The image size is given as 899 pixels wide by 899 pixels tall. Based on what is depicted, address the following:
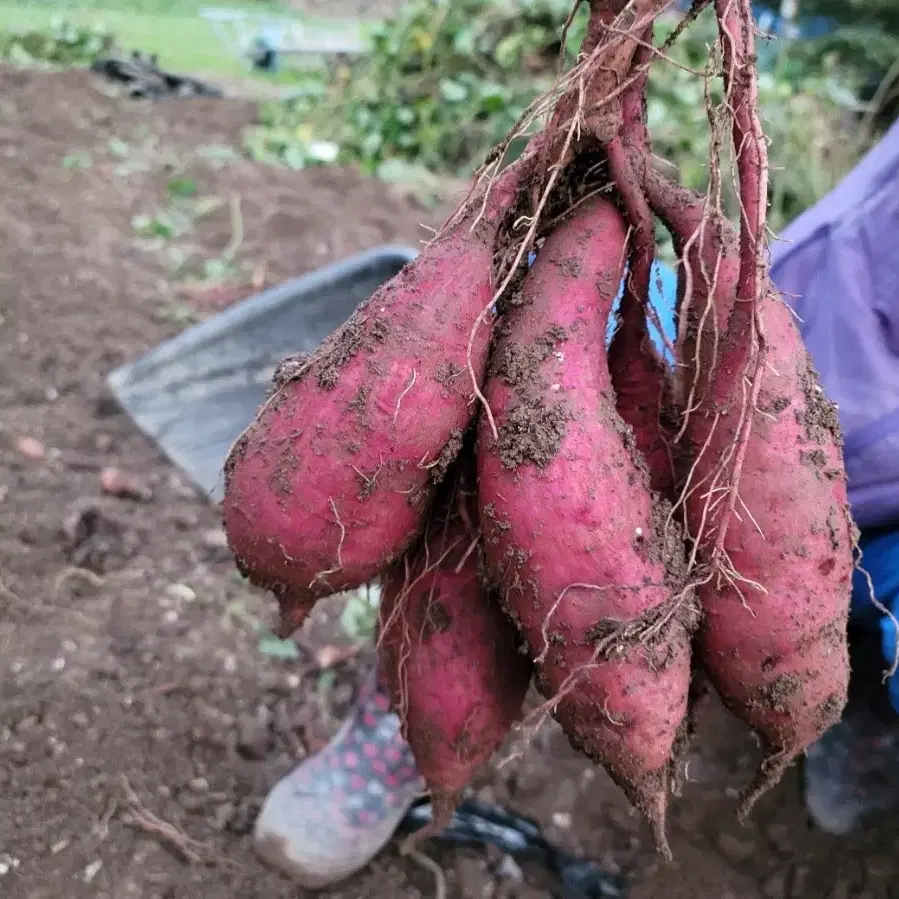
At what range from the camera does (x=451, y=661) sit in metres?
0.83

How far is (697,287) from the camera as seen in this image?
2.45ft

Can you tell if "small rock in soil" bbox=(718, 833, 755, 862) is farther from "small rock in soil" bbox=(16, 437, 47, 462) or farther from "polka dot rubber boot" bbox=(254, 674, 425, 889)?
"small rock in soil" bbox=(16, 437, 47, 462)

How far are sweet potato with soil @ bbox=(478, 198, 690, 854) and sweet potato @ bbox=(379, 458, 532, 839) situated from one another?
126 millimetres

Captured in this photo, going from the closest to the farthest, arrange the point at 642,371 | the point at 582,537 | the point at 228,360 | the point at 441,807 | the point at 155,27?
the point at 582,537
the point at 642,371
the point at 441,807
the point at 228,360
the point at 155,27

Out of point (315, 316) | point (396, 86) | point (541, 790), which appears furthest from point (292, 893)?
point (396, 86)

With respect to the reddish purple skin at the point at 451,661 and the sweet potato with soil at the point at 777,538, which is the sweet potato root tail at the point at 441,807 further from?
the sweet potato with soil at the point at 777,538

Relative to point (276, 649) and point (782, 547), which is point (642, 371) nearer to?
point (782, 547)

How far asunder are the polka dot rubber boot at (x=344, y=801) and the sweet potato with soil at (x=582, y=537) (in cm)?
43

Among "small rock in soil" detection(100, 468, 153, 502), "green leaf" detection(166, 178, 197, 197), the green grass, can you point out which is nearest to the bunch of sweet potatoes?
"small rock in soil" detection(100, 468, 153, 502)

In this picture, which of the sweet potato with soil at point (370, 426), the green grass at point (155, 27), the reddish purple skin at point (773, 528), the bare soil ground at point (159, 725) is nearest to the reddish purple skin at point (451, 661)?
the sweet potato with soil at point (370, 426)

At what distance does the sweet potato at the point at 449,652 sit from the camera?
0.82 m

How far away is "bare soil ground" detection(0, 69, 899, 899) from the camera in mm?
1068

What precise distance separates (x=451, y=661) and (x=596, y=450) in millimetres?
304

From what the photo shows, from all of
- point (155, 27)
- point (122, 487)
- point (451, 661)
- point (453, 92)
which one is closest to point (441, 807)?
point (451, 661)
